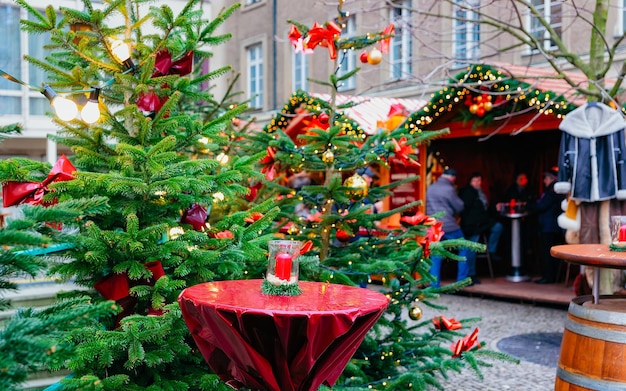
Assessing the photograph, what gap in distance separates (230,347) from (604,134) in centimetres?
515

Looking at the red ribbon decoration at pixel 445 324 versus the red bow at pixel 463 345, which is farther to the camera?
the red ribbon decoration at pixel 445 324

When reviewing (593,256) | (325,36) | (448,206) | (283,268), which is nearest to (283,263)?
(283,268)

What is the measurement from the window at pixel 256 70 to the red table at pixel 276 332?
18362 millimetres

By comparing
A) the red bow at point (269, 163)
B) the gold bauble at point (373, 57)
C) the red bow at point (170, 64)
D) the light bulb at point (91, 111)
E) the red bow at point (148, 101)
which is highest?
the gold bauble at point (373, 57)

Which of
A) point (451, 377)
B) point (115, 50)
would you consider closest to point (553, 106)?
point (451, 377)

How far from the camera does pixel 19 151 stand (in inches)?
708

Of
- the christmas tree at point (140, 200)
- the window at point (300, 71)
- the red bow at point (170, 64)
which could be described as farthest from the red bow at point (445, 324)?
the window at point (300, 71)

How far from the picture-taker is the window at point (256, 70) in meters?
21.1

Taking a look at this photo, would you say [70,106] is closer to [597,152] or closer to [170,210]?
[170,210]

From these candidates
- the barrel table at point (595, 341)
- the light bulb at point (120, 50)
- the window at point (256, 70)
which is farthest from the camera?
the window at point (256, 70)

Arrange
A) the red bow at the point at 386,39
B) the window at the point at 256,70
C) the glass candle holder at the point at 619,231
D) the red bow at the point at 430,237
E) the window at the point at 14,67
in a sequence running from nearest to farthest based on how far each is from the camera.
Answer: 1. the glass candle holder at the point at 619,231
2. the red bow at the point at 430,237
3. the red bow at the point at 386,39
4. the window at the point at 14,67
5. the window at the point at 256,70

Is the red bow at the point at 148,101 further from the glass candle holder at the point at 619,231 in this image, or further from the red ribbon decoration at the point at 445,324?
the glass candle holder at the point at 619,231

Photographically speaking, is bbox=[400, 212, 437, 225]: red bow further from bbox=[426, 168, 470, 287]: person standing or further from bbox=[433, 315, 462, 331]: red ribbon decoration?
bbox=[426, 168, 470, 287]: person standing

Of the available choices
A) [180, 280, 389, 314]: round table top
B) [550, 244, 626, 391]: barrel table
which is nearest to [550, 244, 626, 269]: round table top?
[550, 244, 626, 391]: barrel table
